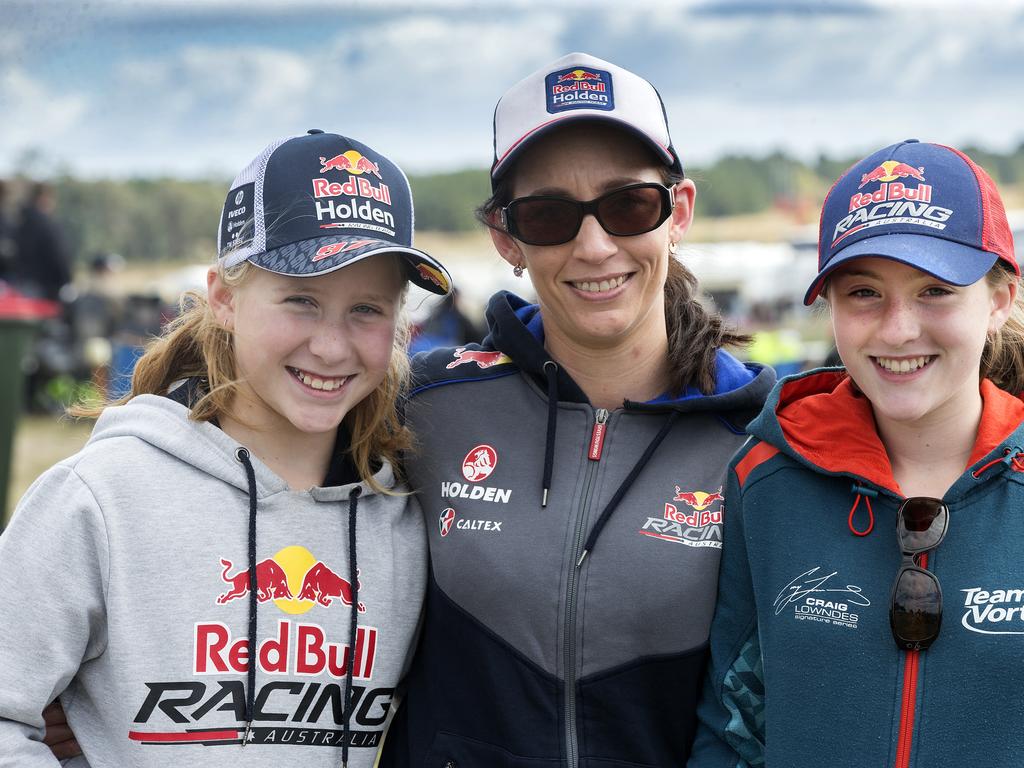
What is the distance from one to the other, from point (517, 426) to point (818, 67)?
22753 millimetres

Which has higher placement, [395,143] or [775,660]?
[395,143]

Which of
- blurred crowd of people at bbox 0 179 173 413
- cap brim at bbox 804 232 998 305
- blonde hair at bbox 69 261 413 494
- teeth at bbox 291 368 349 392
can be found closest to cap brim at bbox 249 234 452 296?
blonde hair at bbox 69 261 413 494

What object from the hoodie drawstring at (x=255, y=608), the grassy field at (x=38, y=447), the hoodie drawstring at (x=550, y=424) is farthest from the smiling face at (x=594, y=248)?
the grassy field at (x=38, y=447)

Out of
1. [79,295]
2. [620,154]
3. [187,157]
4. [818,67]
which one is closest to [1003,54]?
[818,67]

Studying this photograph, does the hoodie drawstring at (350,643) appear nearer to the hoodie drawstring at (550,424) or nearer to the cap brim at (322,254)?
the hoodie drawstring at (550,424)

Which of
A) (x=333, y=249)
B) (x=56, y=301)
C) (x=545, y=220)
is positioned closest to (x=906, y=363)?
(x=545, y=220)

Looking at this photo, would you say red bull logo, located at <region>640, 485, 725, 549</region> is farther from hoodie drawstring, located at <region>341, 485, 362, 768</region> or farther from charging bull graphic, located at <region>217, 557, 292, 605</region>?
charging bull graphic, located at <region>217, 557, 292, 605</region>

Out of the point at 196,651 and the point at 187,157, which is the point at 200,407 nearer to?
the point at 196,651

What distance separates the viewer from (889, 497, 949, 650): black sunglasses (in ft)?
5.99

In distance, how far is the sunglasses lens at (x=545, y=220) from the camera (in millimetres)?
2346

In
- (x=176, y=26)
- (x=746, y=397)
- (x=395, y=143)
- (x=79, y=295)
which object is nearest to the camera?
(x=746, y=397)

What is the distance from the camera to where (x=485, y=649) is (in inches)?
87.2

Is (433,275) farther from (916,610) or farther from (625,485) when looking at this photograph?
(916,610)

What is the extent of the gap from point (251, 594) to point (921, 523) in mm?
1363
